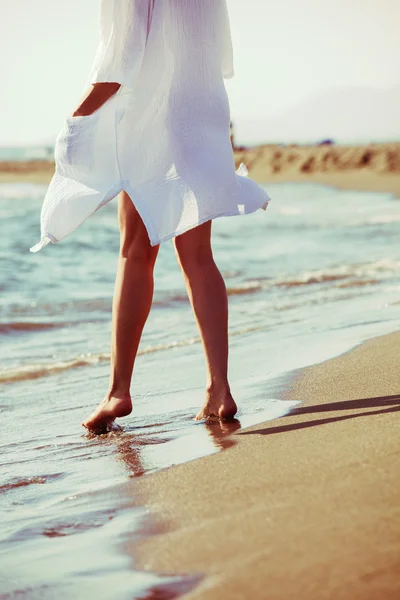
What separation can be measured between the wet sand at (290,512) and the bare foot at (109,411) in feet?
1.23

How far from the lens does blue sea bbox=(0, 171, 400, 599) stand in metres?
1.89

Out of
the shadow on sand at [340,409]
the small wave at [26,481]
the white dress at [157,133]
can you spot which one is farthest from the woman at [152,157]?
the small wave at [26,481]

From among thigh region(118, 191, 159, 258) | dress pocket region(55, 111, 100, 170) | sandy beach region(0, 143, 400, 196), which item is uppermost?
dress pocket region(55, 111, 100, 170)


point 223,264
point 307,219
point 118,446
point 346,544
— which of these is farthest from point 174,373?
point 307,219

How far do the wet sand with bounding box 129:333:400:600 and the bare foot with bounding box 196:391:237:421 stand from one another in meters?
0.20

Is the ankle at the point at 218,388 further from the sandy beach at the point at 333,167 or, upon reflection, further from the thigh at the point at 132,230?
the sandy beach at the point at 333,167

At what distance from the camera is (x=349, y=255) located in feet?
32.5

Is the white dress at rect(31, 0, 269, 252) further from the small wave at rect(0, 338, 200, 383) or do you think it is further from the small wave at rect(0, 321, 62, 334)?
the small wave at rect(0, 321, 62, 334)

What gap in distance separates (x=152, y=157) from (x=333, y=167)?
32986 mm

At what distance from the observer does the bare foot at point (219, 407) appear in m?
Answer: 2.94

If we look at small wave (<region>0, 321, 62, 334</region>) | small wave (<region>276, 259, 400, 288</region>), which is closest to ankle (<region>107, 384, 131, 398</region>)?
small wave (<region>0, 321, 62, 334</region>)

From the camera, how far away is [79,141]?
9.44 ft

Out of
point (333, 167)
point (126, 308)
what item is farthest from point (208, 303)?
point (333, 167)

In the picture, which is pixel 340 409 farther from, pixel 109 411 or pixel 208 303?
pixel 109 411
